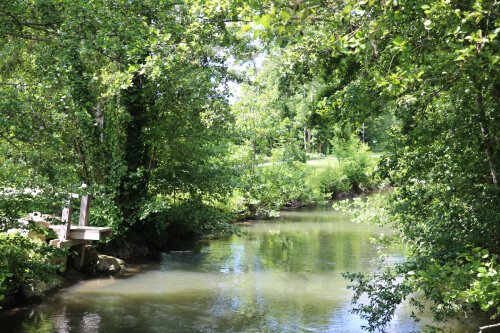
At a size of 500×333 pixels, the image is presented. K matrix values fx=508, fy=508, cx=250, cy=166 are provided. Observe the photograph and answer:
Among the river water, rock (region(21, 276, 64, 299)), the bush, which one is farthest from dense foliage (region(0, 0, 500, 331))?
rock (region(21, 276, 64, 299))

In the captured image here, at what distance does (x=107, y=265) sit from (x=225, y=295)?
389 cm

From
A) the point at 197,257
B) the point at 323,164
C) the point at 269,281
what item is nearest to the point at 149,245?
the point at 197,257

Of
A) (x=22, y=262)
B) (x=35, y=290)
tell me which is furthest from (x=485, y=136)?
(x=35, y=290)

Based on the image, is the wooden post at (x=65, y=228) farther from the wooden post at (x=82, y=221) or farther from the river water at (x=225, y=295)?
the river water at (x=225, y=295)

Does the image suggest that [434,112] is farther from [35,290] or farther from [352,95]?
[35,290]

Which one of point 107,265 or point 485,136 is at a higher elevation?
point 485,136

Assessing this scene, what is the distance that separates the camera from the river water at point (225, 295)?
391 inches

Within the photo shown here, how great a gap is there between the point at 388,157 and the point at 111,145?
10.4 m

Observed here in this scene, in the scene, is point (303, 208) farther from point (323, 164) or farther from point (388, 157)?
point (388, 157)

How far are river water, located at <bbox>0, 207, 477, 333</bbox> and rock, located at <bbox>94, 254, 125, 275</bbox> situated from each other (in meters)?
0.41

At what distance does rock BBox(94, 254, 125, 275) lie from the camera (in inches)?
553

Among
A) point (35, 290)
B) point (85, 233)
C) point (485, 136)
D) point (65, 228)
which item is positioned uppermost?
point (485, 136)

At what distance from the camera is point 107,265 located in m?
14.2

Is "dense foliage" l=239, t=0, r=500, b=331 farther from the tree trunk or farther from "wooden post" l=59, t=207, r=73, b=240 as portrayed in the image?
"wooden post" l=59, t=207, r=73, b=240
